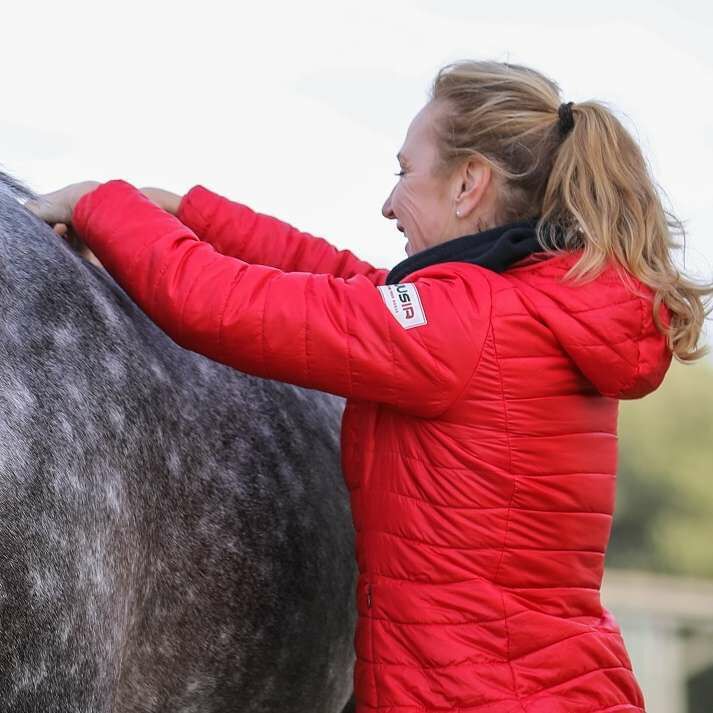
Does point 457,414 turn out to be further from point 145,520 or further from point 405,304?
point 145,520

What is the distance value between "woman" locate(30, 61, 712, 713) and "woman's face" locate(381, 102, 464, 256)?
0.01m

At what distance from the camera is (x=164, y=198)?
3215 mm

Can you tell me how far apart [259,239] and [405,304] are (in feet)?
2.92

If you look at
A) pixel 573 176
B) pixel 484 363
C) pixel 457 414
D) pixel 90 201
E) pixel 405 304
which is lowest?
pixel 457 414

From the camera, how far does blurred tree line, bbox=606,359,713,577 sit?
30.7 metres

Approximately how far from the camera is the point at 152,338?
9.05ft

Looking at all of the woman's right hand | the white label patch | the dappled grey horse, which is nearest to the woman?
the white label patch

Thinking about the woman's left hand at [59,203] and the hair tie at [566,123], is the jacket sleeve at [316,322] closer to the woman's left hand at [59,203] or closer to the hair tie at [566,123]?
the woman's left hand at [59,203]

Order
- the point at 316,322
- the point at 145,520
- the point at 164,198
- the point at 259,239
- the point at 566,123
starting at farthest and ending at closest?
the point at 259,239 → the point at 164,198 → the point at 566,123 → the point at 316,322 → the point at 145,520

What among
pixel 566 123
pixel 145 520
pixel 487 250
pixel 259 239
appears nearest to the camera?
pixel 145 520

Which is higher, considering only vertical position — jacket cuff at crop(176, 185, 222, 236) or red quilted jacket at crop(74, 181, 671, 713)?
jacket cuff at crop(176, 185, 222, 236)

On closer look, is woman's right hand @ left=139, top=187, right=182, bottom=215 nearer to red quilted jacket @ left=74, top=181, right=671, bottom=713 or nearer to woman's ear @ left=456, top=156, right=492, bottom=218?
red quilted jacket @ left=74, top=181, right=671, bottom=713

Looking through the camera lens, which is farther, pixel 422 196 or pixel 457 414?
pixel 422 196

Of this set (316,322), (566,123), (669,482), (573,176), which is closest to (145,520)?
(316,322)
